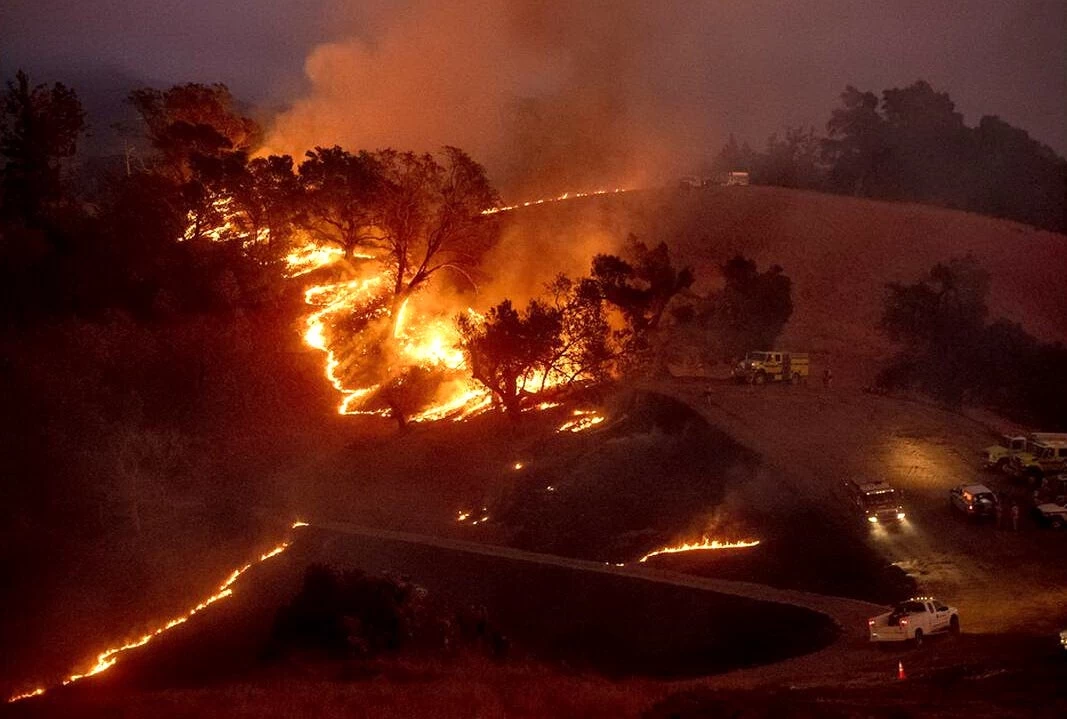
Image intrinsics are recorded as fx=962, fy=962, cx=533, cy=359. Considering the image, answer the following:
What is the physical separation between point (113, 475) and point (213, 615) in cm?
→ 677

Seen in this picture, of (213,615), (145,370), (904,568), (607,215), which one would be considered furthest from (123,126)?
(904,568)

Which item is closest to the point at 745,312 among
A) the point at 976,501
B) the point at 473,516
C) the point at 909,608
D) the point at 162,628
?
the point at 976,501

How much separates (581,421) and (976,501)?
15664 mm

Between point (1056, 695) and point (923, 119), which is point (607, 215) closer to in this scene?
point (923, 119)

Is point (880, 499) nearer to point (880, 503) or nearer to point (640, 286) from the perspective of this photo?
point (880, 503)

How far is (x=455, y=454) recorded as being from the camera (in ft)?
125

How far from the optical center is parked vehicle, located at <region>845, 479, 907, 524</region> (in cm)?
3062

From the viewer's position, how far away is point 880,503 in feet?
101

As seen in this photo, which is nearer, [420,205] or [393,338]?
[393,338]

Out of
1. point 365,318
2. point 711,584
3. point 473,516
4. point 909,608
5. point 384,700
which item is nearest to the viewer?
point 384,700

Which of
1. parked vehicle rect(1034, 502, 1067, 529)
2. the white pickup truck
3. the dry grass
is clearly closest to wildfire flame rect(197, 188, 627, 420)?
parked vehicle rect(1034, 502, 1067, 529)

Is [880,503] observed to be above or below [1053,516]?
above

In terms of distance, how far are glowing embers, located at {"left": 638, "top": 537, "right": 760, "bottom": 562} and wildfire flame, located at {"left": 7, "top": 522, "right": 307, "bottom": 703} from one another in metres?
12.1

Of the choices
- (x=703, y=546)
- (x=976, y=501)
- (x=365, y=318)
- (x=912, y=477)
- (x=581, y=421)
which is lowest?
(x=703, y=546)
